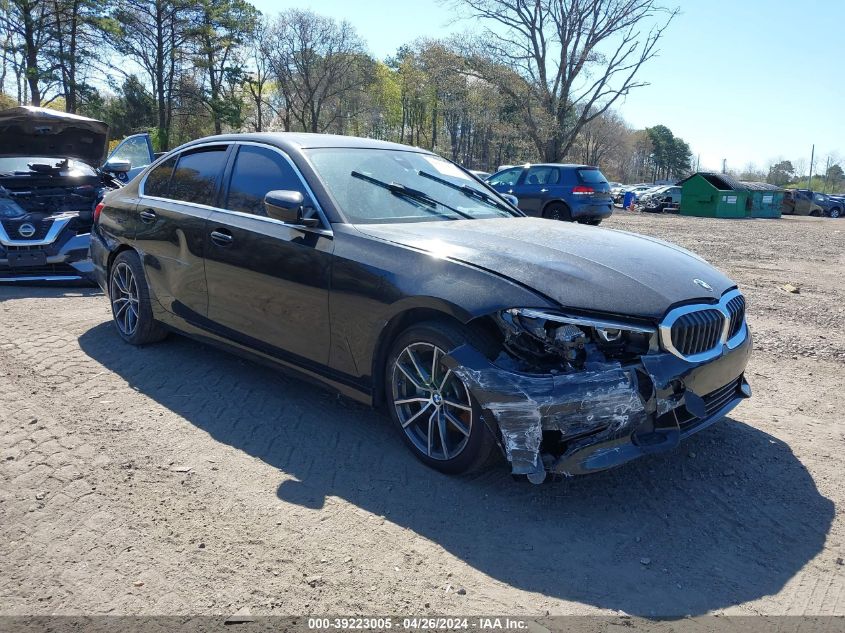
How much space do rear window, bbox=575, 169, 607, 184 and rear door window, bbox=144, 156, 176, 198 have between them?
1419 cm

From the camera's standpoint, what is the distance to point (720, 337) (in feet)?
11.2

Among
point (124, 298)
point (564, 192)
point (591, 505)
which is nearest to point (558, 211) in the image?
point (564, 192)

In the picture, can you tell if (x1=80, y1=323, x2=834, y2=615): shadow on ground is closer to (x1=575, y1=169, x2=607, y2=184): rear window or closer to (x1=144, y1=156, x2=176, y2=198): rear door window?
(x1=144, y1=156, x2=176, y2=198): rear door window

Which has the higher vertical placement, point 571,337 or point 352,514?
point 571,337

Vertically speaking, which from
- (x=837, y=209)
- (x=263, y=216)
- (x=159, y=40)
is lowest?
(x=263, y=216)

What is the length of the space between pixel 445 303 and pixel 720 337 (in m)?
1.46

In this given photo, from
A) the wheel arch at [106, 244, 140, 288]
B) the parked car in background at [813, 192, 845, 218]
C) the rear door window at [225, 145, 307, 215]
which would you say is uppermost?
the parked car in background at [813, 192, 845, 218]

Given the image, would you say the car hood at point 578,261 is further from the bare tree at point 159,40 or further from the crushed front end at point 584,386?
the bare tree at point 159,40

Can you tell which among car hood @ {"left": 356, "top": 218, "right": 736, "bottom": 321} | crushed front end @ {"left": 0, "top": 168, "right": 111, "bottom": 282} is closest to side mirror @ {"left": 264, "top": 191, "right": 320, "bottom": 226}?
car hood @ {"left": 356, "top": 218, "right": 736, "bottom": 321}

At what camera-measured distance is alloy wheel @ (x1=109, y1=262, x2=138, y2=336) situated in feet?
17.7

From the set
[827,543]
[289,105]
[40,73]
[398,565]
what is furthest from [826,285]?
[289,105]

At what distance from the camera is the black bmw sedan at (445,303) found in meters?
2.97

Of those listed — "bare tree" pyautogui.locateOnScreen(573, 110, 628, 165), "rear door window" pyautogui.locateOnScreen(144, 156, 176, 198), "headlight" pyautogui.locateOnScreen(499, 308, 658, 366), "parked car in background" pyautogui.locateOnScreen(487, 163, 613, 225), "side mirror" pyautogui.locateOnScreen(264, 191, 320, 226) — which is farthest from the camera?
"bare tree" pyautogui.locateOnScreen(573, 110, 628, 165)

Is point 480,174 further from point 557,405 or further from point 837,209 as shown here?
point 837,209
